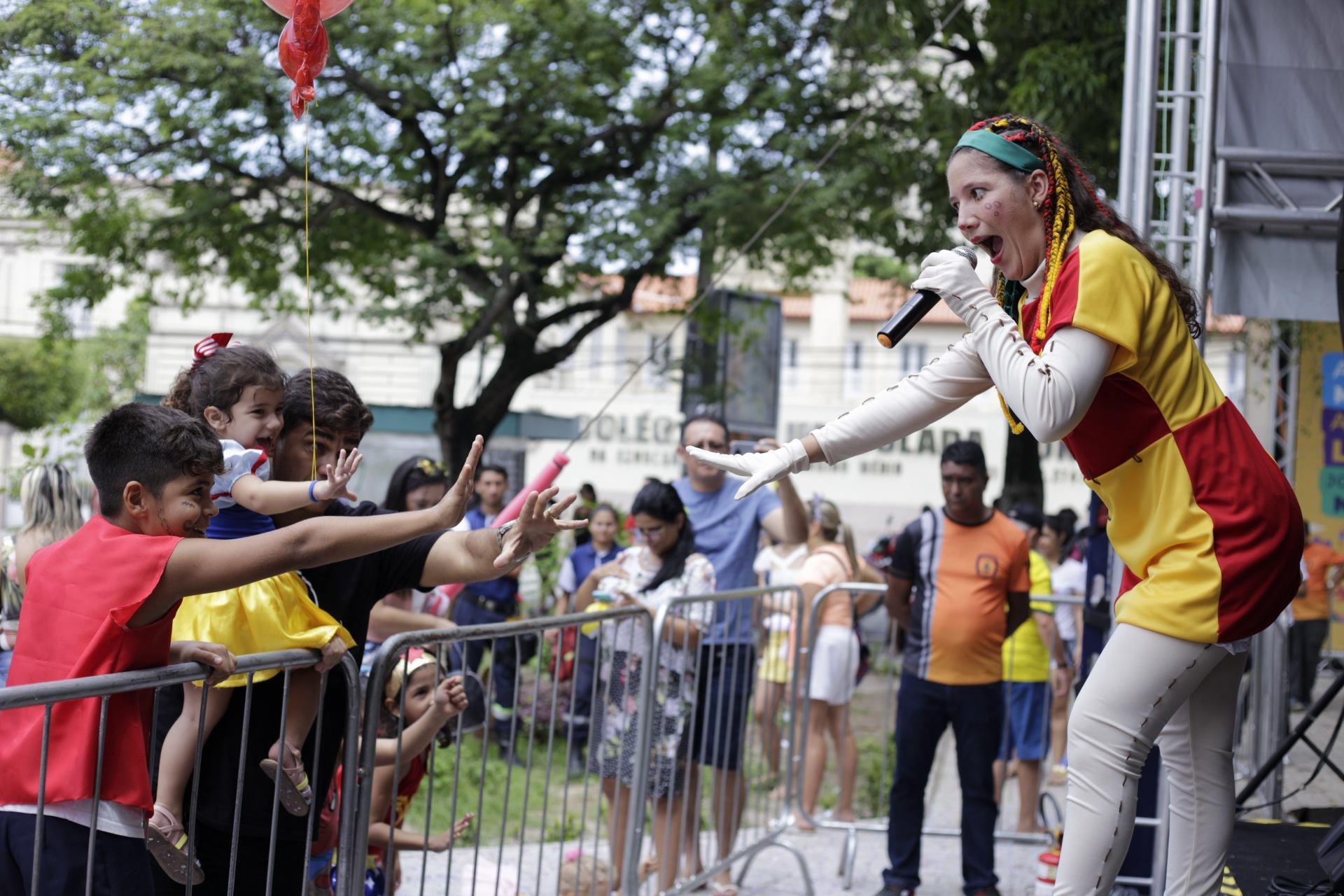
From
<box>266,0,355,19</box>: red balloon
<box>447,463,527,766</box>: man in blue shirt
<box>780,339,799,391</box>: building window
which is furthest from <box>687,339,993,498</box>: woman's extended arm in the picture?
<box>780,339,799,391</box>: building window

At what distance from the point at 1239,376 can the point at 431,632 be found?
1025 inches

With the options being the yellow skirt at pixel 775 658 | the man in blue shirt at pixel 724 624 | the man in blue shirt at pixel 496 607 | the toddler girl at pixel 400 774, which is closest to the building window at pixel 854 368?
the man in blue shirt at pixel 496 607

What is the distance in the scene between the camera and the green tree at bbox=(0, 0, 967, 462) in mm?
11117

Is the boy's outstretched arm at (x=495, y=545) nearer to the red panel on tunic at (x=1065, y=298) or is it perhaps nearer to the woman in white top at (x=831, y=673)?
the red panel on tunic at (x=1065, y=298)

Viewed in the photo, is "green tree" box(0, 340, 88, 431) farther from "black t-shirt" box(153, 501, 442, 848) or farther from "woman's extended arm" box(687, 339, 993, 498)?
"woman's extended arm" box(687, 339, 993, 498)

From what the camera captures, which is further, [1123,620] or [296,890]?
[296,890]

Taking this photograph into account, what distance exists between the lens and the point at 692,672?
5.23 metres

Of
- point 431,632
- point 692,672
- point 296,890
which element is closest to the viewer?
point 296,890

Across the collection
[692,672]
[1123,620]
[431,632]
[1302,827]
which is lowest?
[1302,827]

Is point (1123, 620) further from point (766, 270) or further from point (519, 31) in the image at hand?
point (766, 270)

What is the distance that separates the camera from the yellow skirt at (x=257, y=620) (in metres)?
3.00

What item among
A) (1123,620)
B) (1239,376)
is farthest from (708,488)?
(1239,376)

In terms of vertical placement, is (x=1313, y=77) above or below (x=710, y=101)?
below

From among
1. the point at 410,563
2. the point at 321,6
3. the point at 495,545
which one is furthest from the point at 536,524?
the point at 321,6
